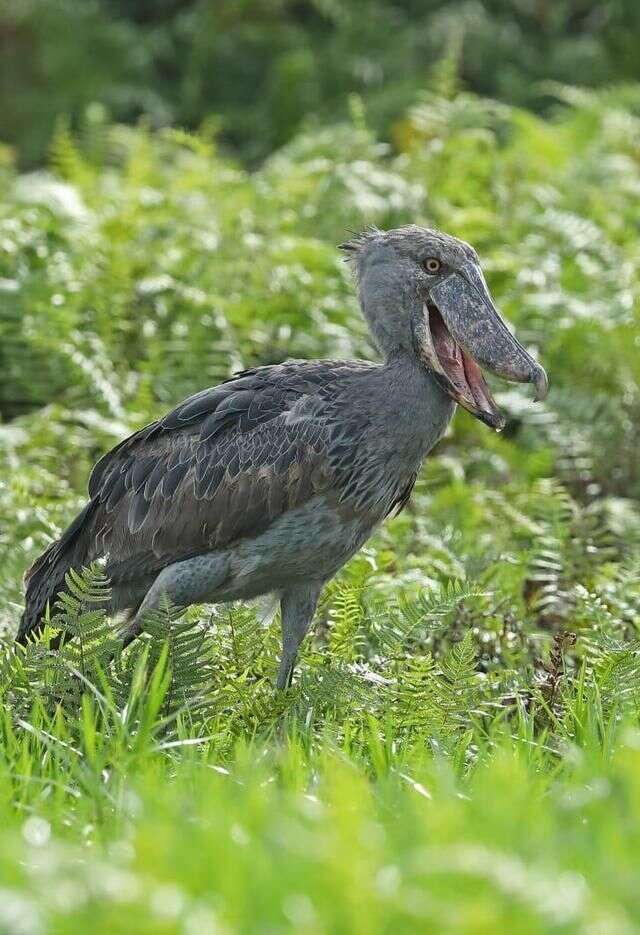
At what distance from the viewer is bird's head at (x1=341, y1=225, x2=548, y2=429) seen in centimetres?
532

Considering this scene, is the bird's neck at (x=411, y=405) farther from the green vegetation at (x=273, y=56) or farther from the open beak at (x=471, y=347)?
the green vegetation at (x=273, y=56)

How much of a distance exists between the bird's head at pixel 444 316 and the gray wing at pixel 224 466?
9.0 inches

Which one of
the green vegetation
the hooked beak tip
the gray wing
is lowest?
the green vegetation

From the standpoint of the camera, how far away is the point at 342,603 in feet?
18.3

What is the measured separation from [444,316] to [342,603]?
3.45 feet

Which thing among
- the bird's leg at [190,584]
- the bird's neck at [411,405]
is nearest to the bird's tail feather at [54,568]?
the bird's leg at [190,584]

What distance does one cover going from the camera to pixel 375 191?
9719 mm

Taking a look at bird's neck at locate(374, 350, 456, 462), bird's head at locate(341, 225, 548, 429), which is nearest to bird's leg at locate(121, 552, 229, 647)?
bird's neck at locate(374, 350, 456, 462)

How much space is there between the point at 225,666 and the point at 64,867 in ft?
7.68

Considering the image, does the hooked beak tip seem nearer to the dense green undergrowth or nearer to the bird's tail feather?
the dense green undergrowth

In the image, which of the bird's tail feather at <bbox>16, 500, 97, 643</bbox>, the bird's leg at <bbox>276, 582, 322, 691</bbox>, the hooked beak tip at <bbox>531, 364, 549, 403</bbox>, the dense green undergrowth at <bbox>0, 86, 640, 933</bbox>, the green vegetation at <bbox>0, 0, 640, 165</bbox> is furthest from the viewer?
the green vegetation at <bbox>0, 0, 640, 165</bbox>

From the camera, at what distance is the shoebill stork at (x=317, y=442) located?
17.4ft

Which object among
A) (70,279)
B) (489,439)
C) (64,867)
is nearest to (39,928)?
(64,867)

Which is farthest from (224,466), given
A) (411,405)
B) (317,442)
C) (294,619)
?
(411,405)
